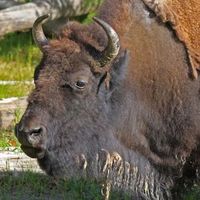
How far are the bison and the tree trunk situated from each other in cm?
610

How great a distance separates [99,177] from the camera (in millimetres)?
6328

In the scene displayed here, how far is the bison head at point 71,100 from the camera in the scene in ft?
19.5

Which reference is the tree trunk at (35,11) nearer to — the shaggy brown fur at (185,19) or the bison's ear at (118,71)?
the shaggy brown fur at (185,19)

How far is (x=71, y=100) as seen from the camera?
19.9 feet

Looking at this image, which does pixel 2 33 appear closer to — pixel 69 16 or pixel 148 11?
pixel 69 16

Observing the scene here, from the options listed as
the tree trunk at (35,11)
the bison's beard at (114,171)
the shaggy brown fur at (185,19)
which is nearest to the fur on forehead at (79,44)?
the shaggy brown fur at (185,19)

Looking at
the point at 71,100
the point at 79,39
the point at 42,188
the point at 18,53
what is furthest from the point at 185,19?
the point at 18,53

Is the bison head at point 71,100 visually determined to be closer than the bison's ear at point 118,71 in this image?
Yes

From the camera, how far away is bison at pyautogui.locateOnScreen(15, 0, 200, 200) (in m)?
6.03

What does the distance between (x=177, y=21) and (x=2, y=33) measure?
625 cm

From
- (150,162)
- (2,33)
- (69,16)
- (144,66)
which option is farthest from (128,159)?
(69,16)

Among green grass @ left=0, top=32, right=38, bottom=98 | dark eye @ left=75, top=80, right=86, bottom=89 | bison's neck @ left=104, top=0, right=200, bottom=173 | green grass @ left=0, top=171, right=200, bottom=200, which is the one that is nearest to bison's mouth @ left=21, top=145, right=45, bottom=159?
dark eye @ left=75, top=80, right=86, bottom=89

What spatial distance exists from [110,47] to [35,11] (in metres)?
6.66

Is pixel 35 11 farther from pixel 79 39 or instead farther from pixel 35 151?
pixel 35 151
